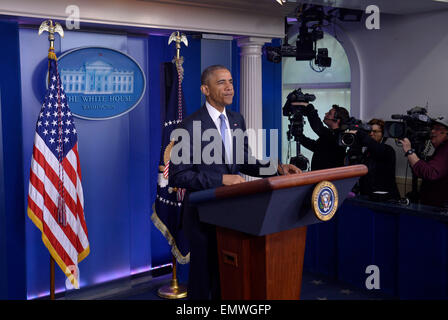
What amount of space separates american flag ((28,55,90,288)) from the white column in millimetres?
1740

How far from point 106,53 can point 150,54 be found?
1.74 ft

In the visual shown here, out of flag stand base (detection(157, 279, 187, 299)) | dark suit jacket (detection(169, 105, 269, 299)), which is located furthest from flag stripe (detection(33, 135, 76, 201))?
dark suit jacket (detection(169, 105, 269, 299))

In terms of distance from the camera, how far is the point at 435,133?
441 centimetres

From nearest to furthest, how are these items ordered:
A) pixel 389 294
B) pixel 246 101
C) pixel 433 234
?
pixel 433 234 < pixel 389 294 < pixel 246 101

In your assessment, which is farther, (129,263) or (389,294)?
(129,263)

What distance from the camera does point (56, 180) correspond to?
11.8ft

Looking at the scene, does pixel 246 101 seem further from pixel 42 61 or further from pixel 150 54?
pixel 42 61

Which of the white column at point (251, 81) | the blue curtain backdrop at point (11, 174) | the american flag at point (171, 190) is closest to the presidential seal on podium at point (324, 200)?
the american flag at point (171, 190)

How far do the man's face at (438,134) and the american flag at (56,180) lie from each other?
9.55 ft

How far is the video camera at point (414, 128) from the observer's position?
171 inches

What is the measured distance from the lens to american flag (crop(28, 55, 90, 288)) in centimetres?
351

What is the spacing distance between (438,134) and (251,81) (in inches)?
66.0

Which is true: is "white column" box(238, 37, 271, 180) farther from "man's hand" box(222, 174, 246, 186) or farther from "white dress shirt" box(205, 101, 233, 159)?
"man's hand" box(222, 174, 246, 186)

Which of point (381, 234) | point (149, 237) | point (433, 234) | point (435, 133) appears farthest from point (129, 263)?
point (435, 133)
